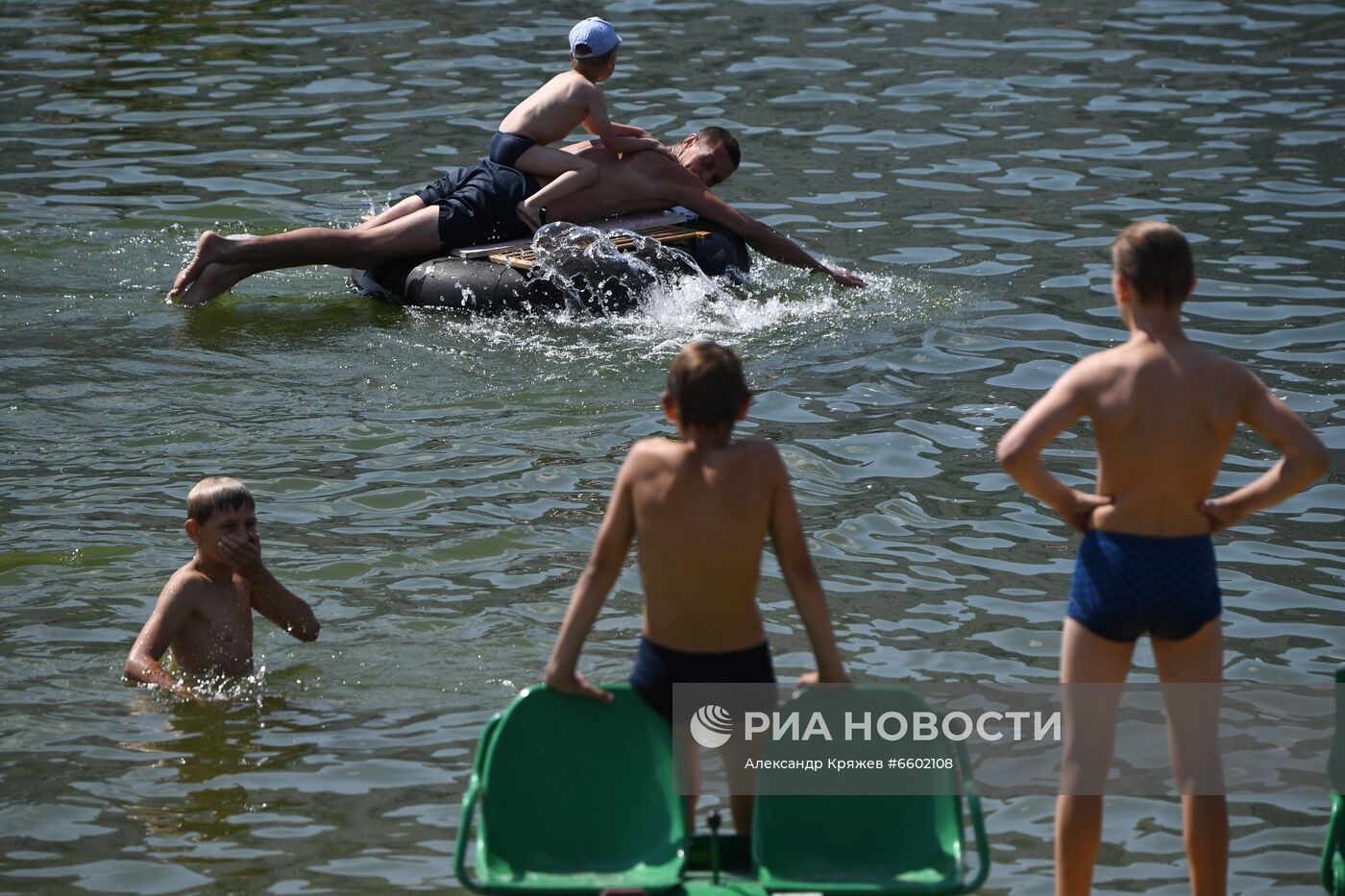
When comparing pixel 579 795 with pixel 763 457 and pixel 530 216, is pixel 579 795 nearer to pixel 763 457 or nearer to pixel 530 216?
pixel 763 457

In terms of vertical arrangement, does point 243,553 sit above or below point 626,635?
above

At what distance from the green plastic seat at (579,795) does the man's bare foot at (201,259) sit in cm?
768

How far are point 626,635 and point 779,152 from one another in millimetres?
9450

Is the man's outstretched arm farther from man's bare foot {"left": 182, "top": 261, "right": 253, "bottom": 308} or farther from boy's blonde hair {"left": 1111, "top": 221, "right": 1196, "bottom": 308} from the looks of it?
boy's blonde hair {"left": 1111, "top": 221, "right": 1196, "bottom": 308}

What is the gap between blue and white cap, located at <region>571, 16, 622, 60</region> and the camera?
11.4 metres

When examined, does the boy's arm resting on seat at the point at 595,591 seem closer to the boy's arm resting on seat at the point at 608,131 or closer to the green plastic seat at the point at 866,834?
the green plastic seat at the point at 866,834

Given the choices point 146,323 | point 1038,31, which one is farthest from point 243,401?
point 1038,31

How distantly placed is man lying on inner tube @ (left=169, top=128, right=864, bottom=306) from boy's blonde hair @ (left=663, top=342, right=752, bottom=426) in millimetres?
7128

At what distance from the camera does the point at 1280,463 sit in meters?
4.60

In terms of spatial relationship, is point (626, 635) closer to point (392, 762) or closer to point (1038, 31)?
point (392, 762)

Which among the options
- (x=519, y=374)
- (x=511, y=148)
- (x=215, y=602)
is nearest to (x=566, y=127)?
(x=511, y=148)

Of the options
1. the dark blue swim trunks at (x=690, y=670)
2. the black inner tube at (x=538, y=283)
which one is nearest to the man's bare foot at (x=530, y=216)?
the black inner tube at (x=538, y=283)

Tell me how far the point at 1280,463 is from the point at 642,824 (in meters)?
1.97

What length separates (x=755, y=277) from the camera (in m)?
12.0
